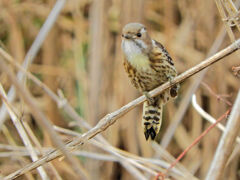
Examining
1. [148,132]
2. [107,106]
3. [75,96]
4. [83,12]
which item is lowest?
[148,132]

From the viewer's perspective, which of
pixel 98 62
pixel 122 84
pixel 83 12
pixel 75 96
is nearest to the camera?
pixel 98 62

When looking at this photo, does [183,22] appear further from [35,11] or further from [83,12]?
[35,11]

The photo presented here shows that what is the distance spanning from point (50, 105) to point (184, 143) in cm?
103

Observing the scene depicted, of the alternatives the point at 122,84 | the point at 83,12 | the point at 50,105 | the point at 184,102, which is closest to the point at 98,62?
the point at 122,84

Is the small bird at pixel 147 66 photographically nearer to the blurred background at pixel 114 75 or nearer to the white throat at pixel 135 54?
the white throat at pixel 135 54

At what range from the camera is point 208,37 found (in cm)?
253

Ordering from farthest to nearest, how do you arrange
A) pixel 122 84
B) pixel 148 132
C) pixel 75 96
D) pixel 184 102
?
pixel 75 96 < pixel 122 84 < pixel 184 102 < pixel 148 132

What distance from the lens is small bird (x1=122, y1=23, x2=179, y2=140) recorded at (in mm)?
1774

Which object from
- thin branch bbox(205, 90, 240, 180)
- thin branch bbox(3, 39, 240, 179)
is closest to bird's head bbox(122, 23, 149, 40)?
thin branch bbox(3, 39, 240, 179)

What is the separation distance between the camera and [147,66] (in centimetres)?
185

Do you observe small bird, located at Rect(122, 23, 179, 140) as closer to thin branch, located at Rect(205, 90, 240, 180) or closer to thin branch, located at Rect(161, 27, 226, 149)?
thin branch, located at Rect(161, 27, 226, 149)

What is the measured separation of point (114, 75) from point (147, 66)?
0.87 metres

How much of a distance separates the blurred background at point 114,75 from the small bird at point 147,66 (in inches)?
9.4

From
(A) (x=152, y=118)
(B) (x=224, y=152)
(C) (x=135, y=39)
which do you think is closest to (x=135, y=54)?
(C) (x=135, y=39)
